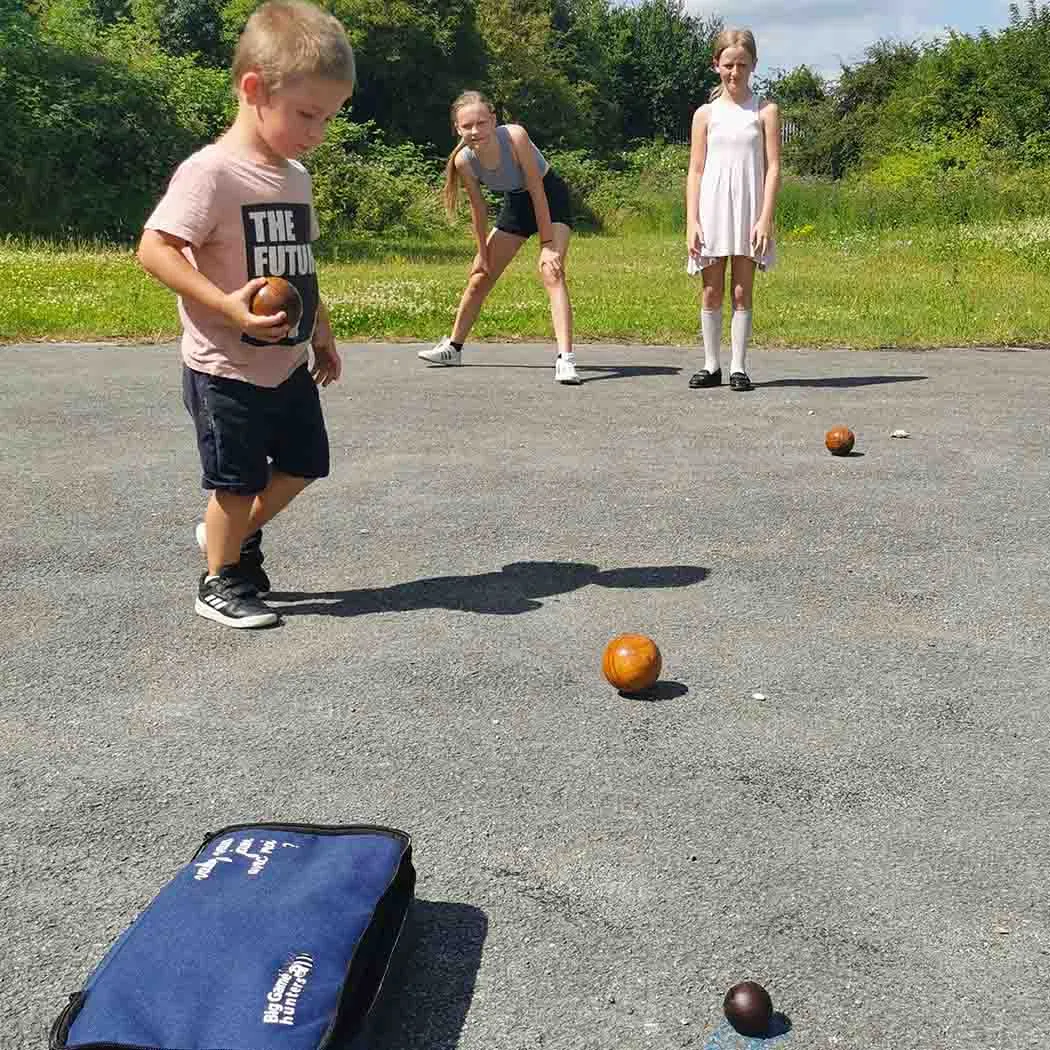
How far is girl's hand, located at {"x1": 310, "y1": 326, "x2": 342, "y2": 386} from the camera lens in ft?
15.8

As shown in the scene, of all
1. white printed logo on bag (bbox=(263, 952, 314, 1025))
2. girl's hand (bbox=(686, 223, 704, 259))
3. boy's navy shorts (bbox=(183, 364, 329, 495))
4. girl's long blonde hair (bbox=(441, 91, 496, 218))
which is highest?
girl's long blonde hair (bbox=(441, 91, 496, 218))

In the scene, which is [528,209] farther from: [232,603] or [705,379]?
[232,603]

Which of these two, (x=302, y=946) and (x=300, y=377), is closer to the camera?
(x=302, y=946)

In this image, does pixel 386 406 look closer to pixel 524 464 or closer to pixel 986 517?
pixel 524 464

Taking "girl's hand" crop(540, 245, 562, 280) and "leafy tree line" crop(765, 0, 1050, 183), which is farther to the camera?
"leafy tree line" crop(765, 0, 1050, 183)

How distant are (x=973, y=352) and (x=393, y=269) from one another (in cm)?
Result: 1008

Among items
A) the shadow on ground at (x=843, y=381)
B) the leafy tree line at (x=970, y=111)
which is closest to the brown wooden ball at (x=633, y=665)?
the shadow on ground at (x=843, y=381)

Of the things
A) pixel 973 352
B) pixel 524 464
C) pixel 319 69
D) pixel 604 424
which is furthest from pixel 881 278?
pixel 319 69

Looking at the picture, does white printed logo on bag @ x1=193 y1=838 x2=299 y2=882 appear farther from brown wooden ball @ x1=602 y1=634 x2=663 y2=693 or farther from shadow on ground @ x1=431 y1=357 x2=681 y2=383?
shadow on ground @ x1=431 y1=357 x2=681 y2=383

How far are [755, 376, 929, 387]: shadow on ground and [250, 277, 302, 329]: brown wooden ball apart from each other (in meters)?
5.64

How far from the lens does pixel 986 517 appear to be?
234 inches

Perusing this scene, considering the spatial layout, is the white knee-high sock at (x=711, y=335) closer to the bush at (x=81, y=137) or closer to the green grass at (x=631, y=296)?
the green grass at (x=631, y=296)

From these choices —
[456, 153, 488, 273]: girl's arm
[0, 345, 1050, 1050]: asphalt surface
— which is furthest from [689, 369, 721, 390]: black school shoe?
[456, 153, 488, 273]: girl's arm

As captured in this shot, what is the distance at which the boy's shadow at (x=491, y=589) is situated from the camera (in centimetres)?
480
